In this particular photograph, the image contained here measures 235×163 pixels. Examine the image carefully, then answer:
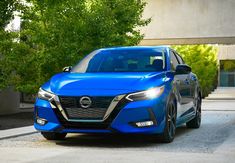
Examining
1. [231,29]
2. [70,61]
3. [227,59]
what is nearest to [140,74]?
[70,61]

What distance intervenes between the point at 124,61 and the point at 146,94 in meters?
1.74

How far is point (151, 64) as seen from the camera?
36.8 ft

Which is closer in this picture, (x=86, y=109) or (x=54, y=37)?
(x=86, y=109)

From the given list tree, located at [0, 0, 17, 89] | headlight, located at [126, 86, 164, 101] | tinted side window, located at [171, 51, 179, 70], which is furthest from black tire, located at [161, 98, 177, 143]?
tree, located at [0, 0, 17, 89]

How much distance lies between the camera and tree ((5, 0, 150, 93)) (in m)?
17.3

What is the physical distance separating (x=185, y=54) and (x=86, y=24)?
94.4 ft

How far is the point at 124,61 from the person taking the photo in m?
11.4

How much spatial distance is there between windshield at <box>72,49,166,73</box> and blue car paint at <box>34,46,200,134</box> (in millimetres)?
665

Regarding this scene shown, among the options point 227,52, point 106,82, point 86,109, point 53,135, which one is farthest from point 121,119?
point 227,52

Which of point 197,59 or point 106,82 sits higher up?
point 106,82

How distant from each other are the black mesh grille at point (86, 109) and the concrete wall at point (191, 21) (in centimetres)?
2326

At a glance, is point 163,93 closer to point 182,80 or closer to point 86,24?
point 182,80

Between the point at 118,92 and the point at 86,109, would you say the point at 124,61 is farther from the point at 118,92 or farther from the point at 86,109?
the point at 86,109

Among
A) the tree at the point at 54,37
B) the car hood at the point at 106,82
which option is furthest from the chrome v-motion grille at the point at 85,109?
the tree at the point at 54,37
